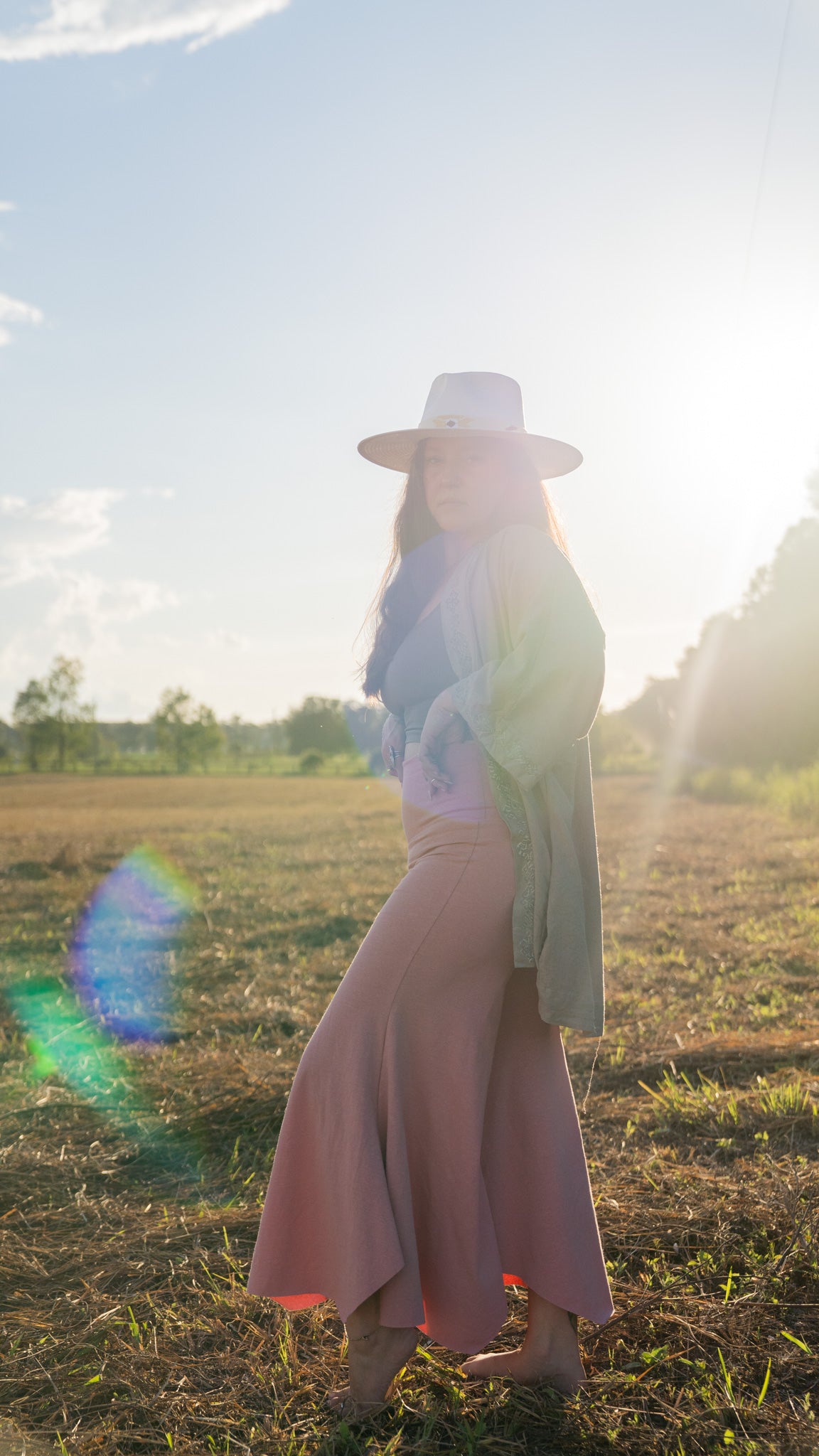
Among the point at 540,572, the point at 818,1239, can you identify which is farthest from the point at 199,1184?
the point at 540,572

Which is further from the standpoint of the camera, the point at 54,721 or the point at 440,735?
the point at 54,721

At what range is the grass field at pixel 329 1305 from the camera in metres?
2.13

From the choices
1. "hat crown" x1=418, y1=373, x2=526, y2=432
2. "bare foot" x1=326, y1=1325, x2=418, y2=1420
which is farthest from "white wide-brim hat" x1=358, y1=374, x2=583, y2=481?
"bare foot" x1=326, y1=1325, x2=418, y2=1420

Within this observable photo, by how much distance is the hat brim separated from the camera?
2.41 meters

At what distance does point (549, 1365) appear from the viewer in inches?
88.0

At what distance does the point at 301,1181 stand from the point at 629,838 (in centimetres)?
1352

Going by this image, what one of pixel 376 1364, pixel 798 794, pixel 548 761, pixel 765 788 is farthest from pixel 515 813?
pixel 765 788

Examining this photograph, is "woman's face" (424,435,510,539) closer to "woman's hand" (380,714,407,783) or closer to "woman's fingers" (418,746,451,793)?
"woman's hand" (380,714,407,783)

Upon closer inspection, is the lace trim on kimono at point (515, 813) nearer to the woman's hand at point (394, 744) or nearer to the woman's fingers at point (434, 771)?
the woman's fingers at point (434, 771)

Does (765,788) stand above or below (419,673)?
below

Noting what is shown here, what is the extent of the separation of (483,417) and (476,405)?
4 cm

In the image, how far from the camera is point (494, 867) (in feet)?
7.07

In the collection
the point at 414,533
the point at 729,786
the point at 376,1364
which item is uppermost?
the point at 414,533

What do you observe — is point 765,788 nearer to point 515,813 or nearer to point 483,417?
point 483,417
